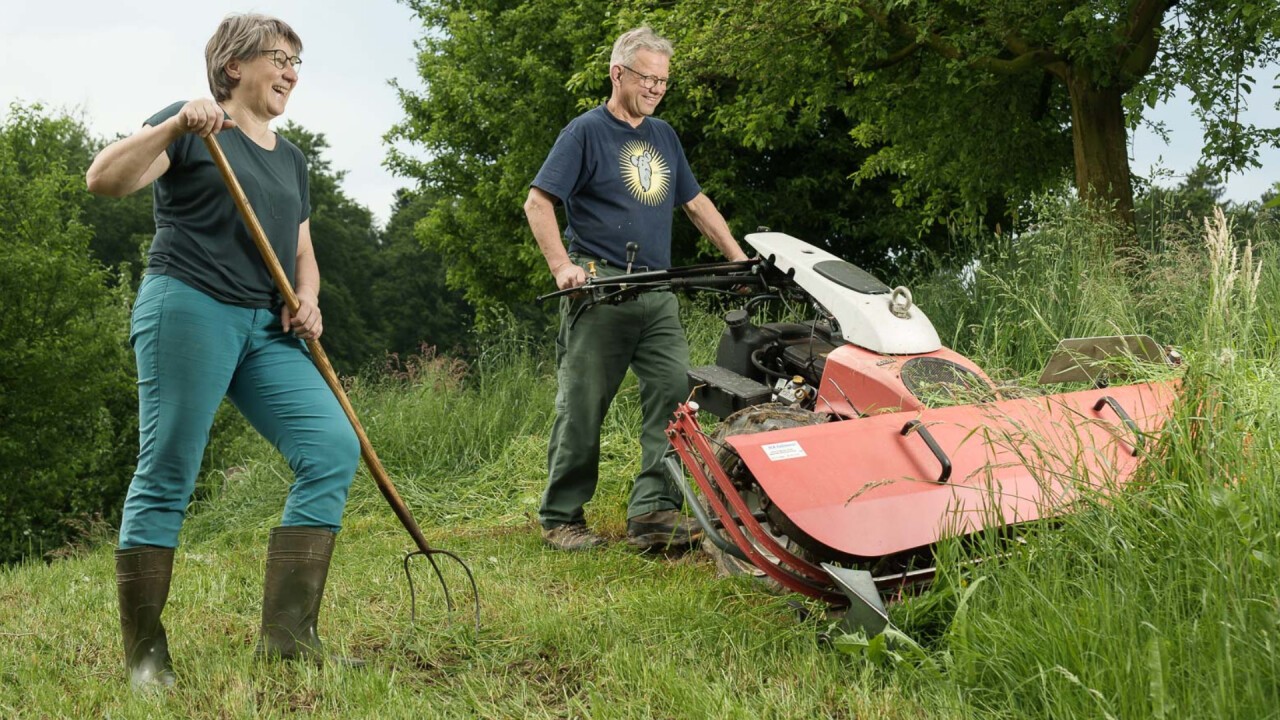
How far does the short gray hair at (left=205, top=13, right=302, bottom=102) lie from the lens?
328cm

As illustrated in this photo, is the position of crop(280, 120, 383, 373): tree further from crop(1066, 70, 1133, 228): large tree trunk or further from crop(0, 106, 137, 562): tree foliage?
crop(1066, 70, 1133, 228): large tree trunk

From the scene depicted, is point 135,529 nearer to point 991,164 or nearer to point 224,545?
point 224,545

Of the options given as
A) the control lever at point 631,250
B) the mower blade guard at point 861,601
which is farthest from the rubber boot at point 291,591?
the control lever at point 631,250

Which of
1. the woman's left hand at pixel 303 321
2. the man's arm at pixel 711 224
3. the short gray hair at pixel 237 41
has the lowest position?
the woman's left hand at pixel 303 321

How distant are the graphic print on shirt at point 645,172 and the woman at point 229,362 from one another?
5.97 feet

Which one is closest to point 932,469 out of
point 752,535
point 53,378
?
point 752,535

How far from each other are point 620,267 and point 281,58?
1928mm

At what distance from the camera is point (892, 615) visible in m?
3.09

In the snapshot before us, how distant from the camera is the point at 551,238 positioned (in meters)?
4.82

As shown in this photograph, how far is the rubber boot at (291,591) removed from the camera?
336cm

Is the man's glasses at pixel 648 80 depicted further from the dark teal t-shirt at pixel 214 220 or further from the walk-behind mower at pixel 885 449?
the dark teal t-shirt at pixel 214 220

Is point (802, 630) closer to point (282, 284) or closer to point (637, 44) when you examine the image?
point (282, 284)

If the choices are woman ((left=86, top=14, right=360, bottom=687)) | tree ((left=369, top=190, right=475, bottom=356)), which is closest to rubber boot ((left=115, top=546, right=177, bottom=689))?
woman ((left=86, top=14, right=360, bottom=687))

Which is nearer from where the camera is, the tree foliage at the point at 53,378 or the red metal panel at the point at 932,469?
the red metal panel at the point at 932,469
